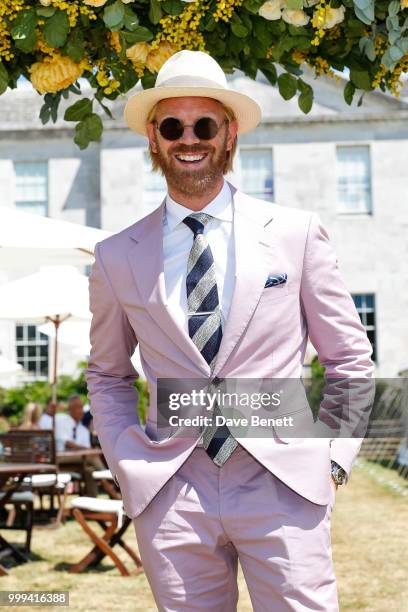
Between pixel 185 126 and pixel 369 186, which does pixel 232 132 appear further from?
pixel 369 186

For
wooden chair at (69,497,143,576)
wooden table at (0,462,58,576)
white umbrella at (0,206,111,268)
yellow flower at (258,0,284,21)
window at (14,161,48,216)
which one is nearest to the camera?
yellow flower at (258,0,284,21)

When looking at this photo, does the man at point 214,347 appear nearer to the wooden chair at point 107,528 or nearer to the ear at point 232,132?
the ear at point 232,132

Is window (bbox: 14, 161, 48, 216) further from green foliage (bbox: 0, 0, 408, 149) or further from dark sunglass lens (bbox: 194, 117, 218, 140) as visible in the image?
dark sunglass lens (bbox: 194, 117, 218, 140)

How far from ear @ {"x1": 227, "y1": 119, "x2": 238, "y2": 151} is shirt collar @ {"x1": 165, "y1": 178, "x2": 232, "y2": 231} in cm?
16

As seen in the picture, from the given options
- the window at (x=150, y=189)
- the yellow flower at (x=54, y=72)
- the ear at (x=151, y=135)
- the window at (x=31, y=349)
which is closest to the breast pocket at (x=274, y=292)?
the ear at (x=151, y=135)

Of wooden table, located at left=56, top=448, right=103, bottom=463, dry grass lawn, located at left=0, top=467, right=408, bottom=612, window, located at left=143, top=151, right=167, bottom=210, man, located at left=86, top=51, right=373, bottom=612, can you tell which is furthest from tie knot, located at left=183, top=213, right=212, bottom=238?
window, located at left=143, top=151, right=167, bottom=210

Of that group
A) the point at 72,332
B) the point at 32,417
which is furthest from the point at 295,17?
the point at 72,332

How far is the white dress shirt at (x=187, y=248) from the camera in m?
3.18

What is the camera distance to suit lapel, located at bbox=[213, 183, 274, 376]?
3057mm

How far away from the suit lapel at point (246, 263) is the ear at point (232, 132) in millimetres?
161

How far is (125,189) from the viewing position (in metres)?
27.8

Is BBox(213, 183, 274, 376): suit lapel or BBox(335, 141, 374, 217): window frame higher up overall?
BBox(335, 141, 374, 217): window frame

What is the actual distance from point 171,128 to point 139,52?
77cm

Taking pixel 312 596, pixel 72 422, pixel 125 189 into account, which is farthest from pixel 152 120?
pixel 125 189
